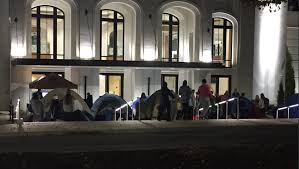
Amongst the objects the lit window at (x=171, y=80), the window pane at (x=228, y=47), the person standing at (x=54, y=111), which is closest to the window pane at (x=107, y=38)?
the lit window at (x=171, y=80)

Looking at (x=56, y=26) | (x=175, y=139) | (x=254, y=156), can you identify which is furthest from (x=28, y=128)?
(x=56, y=26)

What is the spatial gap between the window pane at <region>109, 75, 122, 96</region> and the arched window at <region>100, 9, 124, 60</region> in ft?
3.87

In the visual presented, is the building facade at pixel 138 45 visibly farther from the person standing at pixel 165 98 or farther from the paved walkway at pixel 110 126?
the paved walkway at pixel 110 126

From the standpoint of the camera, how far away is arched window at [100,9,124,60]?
27.0 metres

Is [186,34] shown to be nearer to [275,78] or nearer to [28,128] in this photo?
[275,78]

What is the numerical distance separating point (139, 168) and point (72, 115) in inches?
279

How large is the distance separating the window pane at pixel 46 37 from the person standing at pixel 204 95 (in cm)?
1112

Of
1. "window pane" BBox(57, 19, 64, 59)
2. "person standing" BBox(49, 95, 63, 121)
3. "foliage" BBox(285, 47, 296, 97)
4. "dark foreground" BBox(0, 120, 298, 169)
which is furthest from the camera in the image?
"foliage" BBox(285, 47, 296, 97)

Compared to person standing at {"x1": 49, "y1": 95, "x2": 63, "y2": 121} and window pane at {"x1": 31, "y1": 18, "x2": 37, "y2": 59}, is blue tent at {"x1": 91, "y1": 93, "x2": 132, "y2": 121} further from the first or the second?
window pane at {"x1": 31, "y1": 18, "x2": 37, "y2": 59}

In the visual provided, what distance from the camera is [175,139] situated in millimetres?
13977

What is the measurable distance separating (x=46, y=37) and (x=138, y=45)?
212 inches

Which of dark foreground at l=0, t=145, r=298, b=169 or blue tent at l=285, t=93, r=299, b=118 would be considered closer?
dark foreground at l=0, t=145, r=298, b=169

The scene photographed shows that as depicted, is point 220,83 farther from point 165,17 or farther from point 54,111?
point 54,111

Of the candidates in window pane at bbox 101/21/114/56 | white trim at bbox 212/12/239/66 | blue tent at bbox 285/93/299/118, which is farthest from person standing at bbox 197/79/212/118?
white trim at bbox 212/12/239/66
